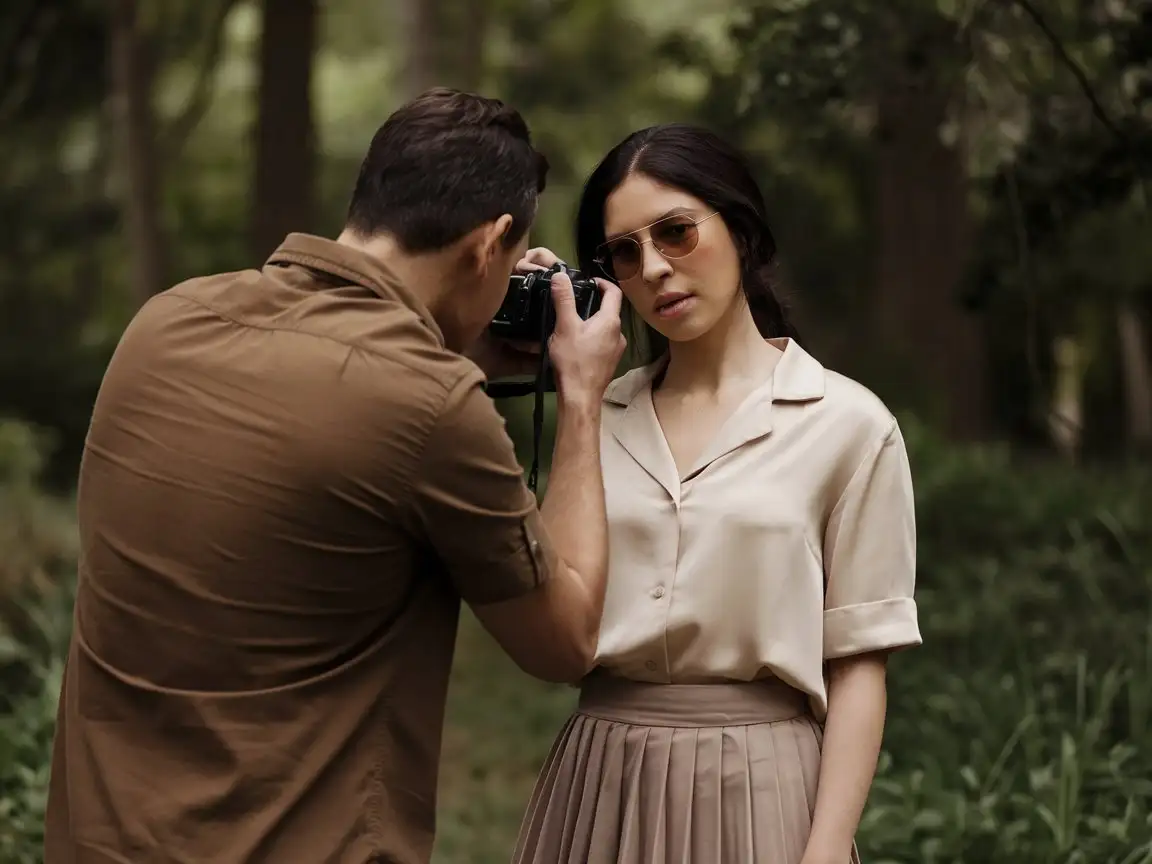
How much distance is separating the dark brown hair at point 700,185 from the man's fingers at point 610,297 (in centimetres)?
14

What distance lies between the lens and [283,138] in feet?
34.1

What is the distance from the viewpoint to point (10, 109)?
1355cm

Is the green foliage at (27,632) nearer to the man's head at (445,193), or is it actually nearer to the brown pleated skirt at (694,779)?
→ the brown pleated skirt at (694,779)

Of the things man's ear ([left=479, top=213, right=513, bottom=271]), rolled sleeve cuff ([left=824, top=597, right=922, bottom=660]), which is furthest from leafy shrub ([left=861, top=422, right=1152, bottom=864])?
man's ear ([left=479, top=213, right=513, bottom=271])

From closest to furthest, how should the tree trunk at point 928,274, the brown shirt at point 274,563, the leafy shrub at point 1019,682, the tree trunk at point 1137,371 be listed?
the brown shirt at point 274,563 < the leafy shrub at point 1019,682 < the tree trunk at point 928,274 < the tree trunk at point 1137,371

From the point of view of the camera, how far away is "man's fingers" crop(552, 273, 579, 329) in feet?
8.47

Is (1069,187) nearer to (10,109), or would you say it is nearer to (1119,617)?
(1119,617)

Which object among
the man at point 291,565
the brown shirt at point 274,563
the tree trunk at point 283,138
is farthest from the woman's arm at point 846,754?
the tree trunk at point 283,138

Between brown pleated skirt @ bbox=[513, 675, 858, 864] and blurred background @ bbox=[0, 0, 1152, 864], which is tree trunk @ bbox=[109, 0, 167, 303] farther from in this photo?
brown pleated skirt @ bbox=[513, 675, 858, 864]

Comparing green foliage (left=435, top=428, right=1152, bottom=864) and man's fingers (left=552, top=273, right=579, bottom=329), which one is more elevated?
man's fingers (left=552, top=273, right=579, bottom=329)

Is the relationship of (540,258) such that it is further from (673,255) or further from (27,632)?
(27,632)

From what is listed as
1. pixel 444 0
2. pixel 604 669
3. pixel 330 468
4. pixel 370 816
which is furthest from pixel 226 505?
pixel 444 0

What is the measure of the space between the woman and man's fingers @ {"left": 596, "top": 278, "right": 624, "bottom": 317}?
62 mm

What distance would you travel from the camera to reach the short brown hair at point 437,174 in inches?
88.9
